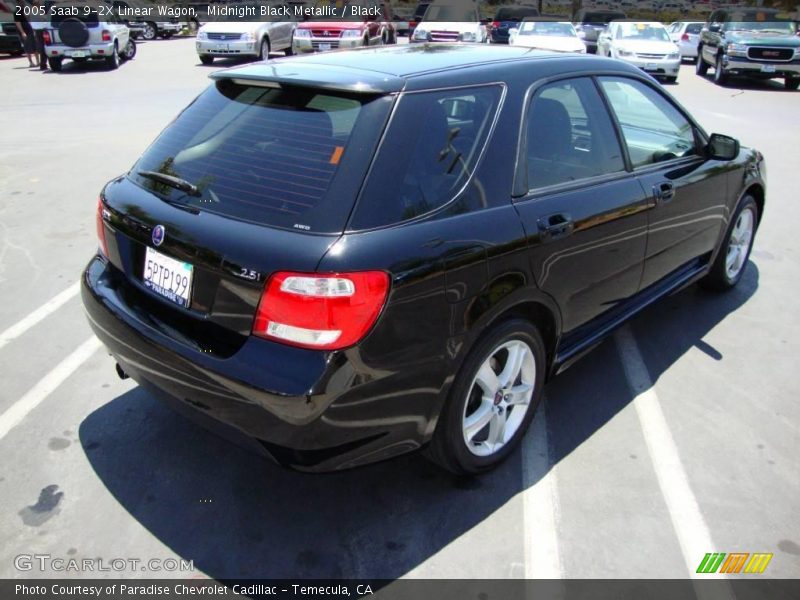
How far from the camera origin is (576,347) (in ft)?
Result: 11.1

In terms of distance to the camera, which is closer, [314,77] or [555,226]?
[314,77]

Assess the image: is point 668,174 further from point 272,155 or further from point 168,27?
point 168,27

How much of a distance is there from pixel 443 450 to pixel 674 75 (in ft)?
57.4

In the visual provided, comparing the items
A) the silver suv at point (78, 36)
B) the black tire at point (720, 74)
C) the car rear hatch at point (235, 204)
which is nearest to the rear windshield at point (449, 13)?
the black tire at point (720, 74)

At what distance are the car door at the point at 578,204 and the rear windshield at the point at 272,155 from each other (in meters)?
0.81

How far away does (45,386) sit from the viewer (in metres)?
3.64

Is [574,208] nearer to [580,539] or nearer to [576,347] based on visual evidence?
[576,347]

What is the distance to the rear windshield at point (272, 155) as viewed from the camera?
2396 millimetres

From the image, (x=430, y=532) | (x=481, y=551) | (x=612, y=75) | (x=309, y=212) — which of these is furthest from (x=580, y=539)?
(x=612, y=75)

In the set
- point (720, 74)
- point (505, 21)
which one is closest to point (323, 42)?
point (720, 74)

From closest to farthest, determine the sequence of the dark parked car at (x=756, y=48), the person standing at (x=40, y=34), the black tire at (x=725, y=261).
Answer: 1. the black tire at (x=725, y=261)
2. the person standing at (x=40, y=34)
3. the dark parked car at (x=756, y=48)

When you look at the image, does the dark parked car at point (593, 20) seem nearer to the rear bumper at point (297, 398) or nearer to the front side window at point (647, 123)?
the front side window at point (647, 123)

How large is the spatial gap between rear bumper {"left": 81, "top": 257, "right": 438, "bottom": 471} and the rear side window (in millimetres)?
520

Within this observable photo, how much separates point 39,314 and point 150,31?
28481 mm
